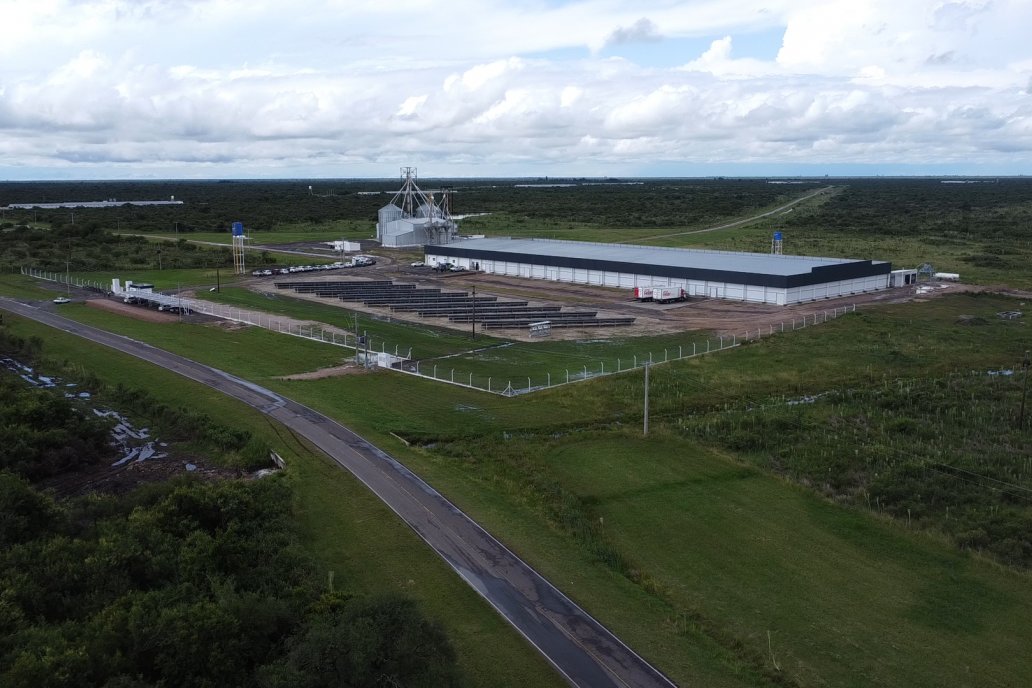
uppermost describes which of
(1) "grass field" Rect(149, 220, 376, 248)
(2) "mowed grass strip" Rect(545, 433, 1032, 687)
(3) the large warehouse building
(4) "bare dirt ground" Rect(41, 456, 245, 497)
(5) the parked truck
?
(1) "grass field" Rect(149, 220, 376, 248)

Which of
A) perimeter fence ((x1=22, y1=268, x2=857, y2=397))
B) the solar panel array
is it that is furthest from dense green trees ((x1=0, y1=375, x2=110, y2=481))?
the solar panel array

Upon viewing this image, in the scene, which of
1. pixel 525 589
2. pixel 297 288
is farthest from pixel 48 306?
pixel 525 589

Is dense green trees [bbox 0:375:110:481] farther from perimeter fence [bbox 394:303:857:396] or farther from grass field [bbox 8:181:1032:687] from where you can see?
perimeter fence [bbox 394:303:857:396]

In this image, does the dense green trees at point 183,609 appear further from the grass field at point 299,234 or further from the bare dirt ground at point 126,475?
the grass field at point 299,234

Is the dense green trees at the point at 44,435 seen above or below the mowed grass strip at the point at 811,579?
above

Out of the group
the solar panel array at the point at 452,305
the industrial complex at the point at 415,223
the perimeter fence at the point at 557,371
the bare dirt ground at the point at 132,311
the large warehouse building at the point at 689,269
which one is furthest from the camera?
the industrial complex at the point at 415,223

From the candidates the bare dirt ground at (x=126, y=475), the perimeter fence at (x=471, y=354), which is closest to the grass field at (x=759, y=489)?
the perimeter fence at (x=471, y=354)
